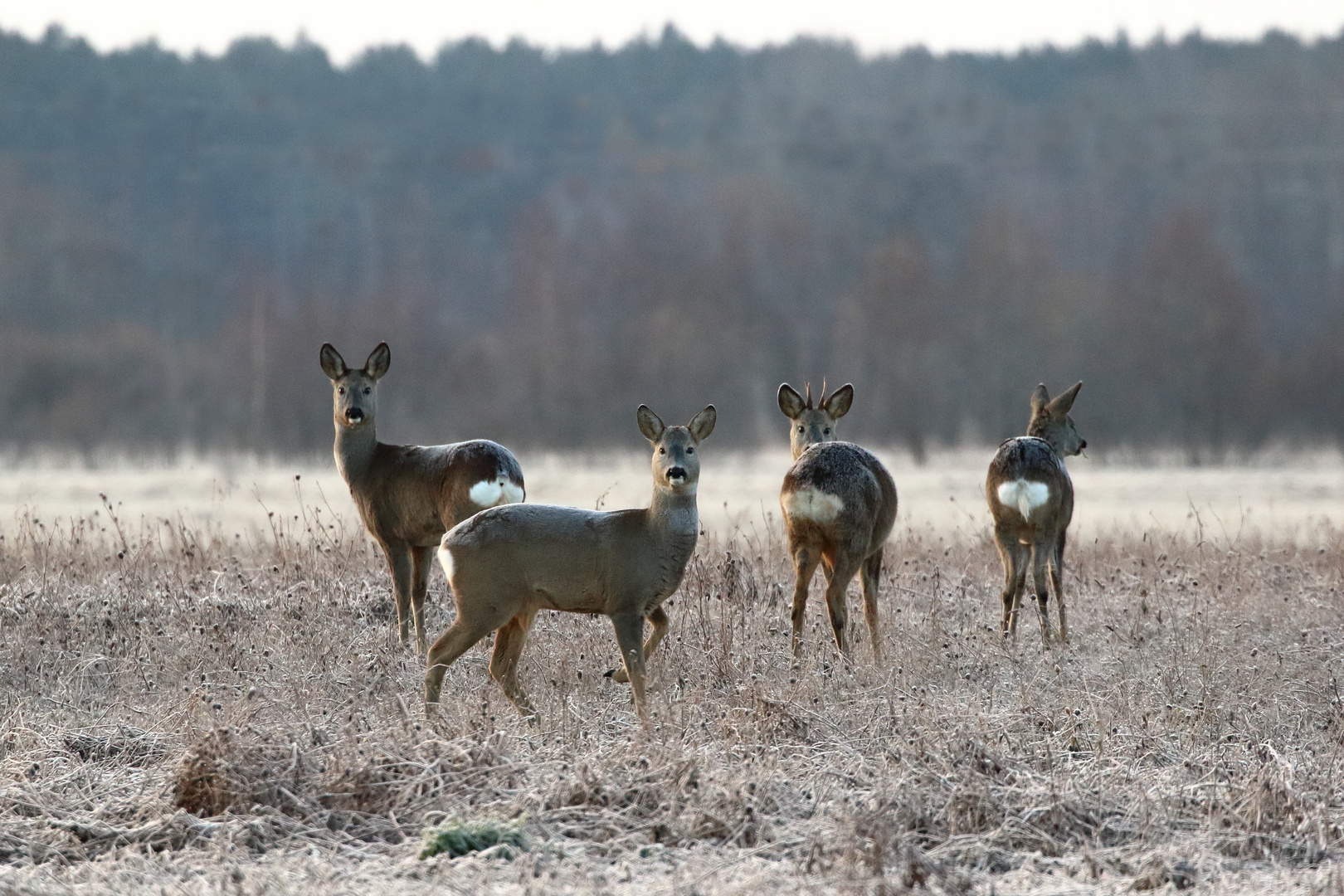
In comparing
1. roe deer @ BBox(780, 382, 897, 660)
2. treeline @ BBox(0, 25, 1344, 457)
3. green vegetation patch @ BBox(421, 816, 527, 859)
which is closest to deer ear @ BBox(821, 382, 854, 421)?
roe deer @ BBox(780, 382, 897, 660)

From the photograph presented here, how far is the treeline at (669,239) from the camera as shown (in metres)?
40.9

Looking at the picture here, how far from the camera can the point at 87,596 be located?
986 centimetres

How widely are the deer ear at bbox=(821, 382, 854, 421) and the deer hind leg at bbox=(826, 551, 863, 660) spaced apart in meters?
1.29

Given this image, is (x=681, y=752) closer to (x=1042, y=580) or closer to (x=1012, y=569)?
(x=1042, y=580)

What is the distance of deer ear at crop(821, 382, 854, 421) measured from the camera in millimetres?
9258

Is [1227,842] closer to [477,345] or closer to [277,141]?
[477,345]

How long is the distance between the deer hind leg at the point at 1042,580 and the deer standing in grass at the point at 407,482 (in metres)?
3.22

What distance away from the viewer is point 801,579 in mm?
8398

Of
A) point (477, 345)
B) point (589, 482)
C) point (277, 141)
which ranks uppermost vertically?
point (277, 141)

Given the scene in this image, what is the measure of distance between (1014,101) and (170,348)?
39693 mm

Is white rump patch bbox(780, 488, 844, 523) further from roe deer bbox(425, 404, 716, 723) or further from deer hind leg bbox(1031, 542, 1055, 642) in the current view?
roe deer bbox(425, 404, 716, 723)

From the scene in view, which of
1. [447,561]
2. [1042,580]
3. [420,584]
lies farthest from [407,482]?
[1042,580]

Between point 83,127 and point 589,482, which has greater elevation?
point 83,127

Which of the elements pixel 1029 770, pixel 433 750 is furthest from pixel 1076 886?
pixel 433 750
